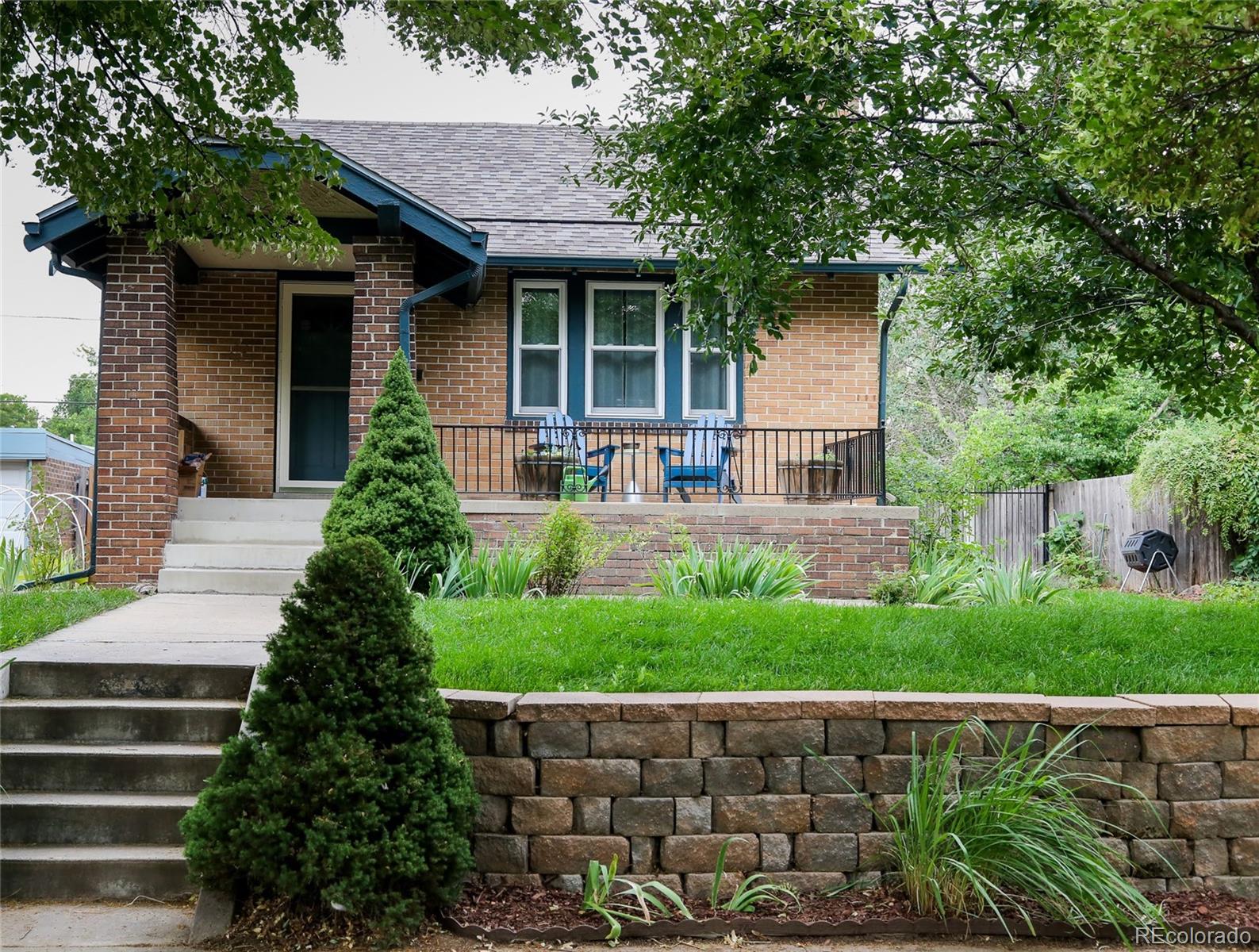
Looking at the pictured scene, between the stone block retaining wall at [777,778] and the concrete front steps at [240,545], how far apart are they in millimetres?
5217

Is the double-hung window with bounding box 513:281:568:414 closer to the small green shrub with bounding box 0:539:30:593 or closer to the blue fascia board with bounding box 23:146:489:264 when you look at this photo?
the blue fascia board with bounding box 23:146:489:264

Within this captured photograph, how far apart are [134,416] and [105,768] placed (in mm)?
5645

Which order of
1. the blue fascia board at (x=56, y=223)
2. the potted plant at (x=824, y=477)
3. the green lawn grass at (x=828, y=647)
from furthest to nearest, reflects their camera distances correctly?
the potted plant at (x=824, y=477) → the blue fascia board at (x=56, y=223) → the green lawn grass at (x=828, y=647)

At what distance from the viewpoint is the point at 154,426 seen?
983cm

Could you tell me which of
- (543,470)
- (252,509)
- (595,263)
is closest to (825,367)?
(595,263)

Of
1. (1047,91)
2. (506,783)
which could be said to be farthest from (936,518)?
(506,783)

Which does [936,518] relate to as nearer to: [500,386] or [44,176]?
[500,386]

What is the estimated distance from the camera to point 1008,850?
4234 millimetres

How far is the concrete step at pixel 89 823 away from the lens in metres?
4.73

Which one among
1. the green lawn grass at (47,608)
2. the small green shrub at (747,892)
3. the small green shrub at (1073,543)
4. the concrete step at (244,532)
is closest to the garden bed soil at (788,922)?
the small green shrub at (747,892)

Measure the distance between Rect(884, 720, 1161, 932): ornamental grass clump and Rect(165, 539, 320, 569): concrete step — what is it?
6.86m

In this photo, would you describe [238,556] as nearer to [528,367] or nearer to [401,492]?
[401,492]

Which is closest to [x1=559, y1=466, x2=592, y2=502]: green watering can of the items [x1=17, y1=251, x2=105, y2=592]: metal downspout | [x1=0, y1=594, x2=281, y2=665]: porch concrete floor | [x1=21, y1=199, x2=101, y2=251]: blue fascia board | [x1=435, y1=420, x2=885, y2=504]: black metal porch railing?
[x1=435, y1=420, x2=885, y2=504]: black metal porch railing

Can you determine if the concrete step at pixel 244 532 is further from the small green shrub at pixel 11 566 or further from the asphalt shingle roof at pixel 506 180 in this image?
the asphalt shingle roof at pixel 506 180
